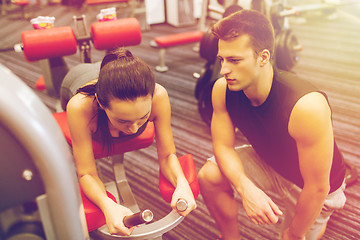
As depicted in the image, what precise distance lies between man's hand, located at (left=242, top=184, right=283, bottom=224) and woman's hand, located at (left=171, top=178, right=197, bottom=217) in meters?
0.23

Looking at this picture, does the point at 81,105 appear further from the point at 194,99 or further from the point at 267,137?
the point at 194,99

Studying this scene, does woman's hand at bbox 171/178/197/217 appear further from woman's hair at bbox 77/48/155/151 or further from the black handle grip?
woman's hair at bbox 77/48/155/151

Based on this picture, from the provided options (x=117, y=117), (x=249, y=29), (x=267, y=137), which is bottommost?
(x=267, y=137)

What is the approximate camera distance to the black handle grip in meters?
0.73

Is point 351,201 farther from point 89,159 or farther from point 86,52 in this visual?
point 86,52

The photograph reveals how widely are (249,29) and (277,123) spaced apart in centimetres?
33

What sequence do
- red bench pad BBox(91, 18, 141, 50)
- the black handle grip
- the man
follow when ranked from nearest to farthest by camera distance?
the black handle grip, the man, red bench pad BBox(91, 18, 141, 50)

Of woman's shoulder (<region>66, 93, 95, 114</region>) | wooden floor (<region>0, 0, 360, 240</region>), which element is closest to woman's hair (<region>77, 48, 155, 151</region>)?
woman's shoulder (<region>66, 93, 95, 114</region>)

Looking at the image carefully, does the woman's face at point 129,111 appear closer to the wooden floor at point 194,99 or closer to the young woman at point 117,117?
the young woman at point 117,117

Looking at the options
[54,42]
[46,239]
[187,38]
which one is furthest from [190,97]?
[46,239]

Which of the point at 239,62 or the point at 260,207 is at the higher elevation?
the point at 239,62

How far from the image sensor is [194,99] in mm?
2824

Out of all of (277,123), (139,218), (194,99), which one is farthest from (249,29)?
(194,99)

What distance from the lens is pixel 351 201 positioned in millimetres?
1709
